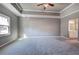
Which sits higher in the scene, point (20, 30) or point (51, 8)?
point (51, 8)

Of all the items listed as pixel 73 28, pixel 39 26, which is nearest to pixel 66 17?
pixel 73 28

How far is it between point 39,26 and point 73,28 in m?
2.16

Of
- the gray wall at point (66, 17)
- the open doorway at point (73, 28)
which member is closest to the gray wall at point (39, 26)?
the gray wall at point (66, 17)

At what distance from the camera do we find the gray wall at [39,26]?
195 inches

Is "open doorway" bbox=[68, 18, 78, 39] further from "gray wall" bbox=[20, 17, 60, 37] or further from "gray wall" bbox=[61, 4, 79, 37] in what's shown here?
"gray wall" bbox=[20, 17, 60, 37]

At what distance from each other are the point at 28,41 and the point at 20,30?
0.67 m

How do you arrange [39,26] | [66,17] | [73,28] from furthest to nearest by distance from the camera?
[73,28], [66,17], [39,26]

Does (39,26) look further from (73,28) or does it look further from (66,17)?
(73,28)

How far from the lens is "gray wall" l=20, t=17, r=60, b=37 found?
4.96 m

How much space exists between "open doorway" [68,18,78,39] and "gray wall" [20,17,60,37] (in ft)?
3.15

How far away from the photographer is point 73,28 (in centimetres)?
610
